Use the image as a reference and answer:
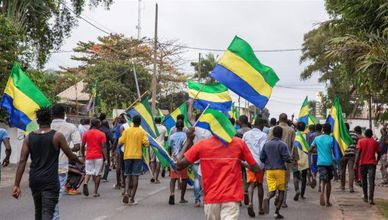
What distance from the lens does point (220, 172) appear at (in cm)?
669

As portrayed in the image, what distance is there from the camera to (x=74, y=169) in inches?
551

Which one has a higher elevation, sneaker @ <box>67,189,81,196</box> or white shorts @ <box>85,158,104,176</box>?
white shorts @ <box>85,158,104,176</box>

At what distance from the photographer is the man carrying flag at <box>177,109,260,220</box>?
6613 mm

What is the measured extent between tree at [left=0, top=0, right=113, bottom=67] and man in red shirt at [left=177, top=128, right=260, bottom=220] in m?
17.7

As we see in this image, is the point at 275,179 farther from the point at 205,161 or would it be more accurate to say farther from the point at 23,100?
the point at 23,100

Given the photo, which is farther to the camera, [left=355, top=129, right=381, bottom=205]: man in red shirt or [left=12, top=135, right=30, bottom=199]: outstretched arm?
[left=355, top=129, right=381, bottom=205]: man in red shirt

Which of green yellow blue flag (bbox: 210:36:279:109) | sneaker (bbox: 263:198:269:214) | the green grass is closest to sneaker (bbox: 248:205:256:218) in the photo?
sneaker (bbox: 263:198:269:214)

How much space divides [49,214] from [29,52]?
55.5ft

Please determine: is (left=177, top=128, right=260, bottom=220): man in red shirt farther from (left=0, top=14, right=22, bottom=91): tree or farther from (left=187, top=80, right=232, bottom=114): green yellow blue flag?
(left=0, top=14, right=22, bottom=91): tree

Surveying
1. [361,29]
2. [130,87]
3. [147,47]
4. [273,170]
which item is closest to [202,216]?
[273,170]

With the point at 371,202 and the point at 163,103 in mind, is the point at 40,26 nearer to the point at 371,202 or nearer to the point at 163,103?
the point at 371,202

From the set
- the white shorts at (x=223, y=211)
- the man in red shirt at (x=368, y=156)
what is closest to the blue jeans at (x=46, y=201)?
the white shorts at (x=223, y=211)

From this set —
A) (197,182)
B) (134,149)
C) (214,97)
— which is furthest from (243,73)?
(214,97)

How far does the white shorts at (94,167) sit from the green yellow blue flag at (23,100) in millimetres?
2090
